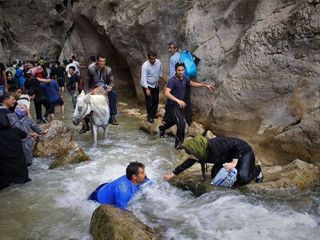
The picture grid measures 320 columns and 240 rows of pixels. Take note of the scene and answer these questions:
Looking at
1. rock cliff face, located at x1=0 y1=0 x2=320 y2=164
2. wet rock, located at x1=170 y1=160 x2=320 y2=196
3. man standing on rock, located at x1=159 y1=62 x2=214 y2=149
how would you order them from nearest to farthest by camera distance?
1. wet rock, located at x1=170 y1=160 x2=320 y2=196
2. rock cliff face, located at x1=0 y1=0 x2=320 y2=164
3. man standing on rock, located at x1=159 y1=62 x2=214 y2=149

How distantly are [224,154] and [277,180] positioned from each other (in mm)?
1051

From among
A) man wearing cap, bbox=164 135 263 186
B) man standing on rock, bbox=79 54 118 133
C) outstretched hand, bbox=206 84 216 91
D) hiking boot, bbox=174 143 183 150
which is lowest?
hiking boot, bbox=174 143 183 150

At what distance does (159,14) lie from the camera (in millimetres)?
13609

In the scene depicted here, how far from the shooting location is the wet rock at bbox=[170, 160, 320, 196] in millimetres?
6461

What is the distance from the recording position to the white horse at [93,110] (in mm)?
9227

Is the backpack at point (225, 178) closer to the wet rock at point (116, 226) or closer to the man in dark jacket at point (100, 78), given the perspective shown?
the wet rock at point (116, 226)

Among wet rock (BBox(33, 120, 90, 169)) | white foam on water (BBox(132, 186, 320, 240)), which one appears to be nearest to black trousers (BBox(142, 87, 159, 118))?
wet rock (BBox(33, 120, 90, 169))

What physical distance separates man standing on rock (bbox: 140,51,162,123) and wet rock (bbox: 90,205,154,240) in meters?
5.99

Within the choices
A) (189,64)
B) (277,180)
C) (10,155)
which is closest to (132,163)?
(277,180)

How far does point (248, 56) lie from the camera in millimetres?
9164

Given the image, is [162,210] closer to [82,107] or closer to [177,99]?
[177,99]

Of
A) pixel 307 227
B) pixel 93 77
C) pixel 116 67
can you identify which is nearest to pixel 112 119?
pixel 93 77

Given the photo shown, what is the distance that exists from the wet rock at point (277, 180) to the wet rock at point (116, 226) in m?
1.64

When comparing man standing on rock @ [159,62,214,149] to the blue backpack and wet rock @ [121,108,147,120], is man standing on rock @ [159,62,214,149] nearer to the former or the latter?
the blue backpack
